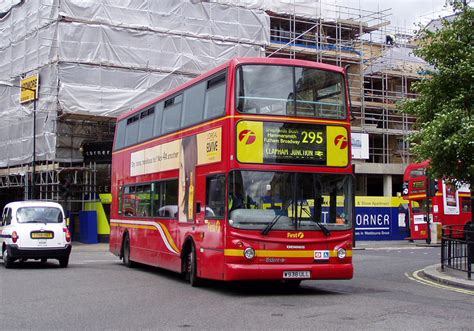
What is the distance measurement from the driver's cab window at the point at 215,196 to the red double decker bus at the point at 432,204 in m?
21.5

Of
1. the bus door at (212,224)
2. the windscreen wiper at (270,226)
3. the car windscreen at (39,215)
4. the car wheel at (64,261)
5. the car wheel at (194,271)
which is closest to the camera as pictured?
the windscreen wiper at (270,226)

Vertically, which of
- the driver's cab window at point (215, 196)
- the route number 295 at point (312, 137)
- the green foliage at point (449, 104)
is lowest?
the driver's cab window at point (215, 196)

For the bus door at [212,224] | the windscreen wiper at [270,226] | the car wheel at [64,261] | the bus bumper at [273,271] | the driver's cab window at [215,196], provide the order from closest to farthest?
1. the bus bumper at [273,271]
2. the windscreen wiper at [270,226]
3. the bus door at [212,224]
4. the driver's cab window at [215,196]
5. the car wheel at [64,261]

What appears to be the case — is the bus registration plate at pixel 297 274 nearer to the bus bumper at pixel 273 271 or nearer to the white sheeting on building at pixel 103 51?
the bus bumper at pixel 273 271

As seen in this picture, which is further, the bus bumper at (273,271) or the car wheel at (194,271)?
the car wheel at (194,271)

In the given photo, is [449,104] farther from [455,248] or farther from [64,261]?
[64,261]

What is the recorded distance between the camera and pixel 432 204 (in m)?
33.9

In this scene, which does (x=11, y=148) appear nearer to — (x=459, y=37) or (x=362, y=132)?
Result: (x=362, y=132)

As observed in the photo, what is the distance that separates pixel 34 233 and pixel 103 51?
20227 millimetres

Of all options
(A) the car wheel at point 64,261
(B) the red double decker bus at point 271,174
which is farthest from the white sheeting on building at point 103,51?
(B) the red double decker bus at point 271,174

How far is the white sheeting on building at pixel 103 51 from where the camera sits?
3672 cm

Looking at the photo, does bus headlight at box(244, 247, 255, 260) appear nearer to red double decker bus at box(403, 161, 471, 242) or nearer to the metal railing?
the metal railing

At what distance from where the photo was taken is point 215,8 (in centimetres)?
4084

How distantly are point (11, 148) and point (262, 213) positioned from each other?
31.0 metres
